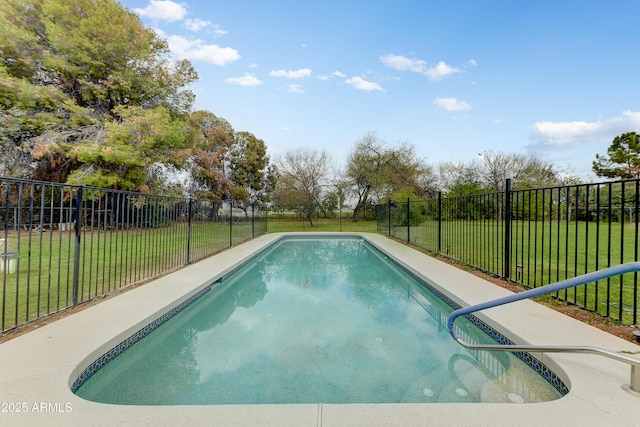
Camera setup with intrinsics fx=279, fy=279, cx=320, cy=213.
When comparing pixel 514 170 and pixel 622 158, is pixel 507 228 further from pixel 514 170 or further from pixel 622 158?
pixel 622 158

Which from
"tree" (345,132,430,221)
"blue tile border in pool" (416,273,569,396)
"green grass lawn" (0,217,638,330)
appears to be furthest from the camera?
"tree" (345,132,430,221)

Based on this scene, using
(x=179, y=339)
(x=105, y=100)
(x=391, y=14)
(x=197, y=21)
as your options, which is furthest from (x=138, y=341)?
(x=105, y=100)

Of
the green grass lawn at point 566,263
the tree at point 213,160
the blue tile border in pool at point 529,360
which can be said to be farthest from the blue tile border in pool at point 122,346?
the tree at point 213,160

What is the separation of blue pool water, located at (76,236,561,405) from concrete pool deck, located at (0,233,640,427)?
243 mm

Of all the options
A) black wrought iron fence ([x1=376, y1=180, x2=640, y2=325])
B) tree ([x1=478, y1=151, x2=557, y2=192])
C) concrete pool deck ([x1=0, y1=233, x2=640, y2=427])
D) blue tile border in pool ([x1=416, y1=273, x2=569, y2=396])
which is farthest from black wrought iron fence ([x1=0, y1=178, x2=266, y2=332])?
tree ([x1=478, y1=151, x2=557, y2=192])

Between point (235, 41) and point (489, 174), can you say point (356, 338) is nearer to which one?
point (235, 41)

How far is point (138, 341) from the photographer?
279cm

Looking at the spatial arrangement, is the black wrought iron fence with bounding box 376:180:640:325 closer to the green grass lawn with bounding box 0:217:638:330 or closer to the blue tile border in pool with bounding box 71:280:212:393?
the green grass lawn with bounding box 0:217:638:330

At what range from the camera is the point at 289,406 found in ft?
5.36

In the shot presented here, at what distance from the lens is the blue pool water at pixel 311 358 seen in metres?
2.12

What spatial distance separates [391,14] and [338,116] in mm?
5267

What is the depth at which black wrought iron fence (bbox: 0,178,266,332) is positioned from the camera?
270cm

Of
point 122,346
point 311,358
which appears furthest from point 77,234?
point 311,358

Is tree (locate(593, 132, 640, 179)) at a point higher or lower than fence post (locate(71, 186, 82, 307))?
higher
